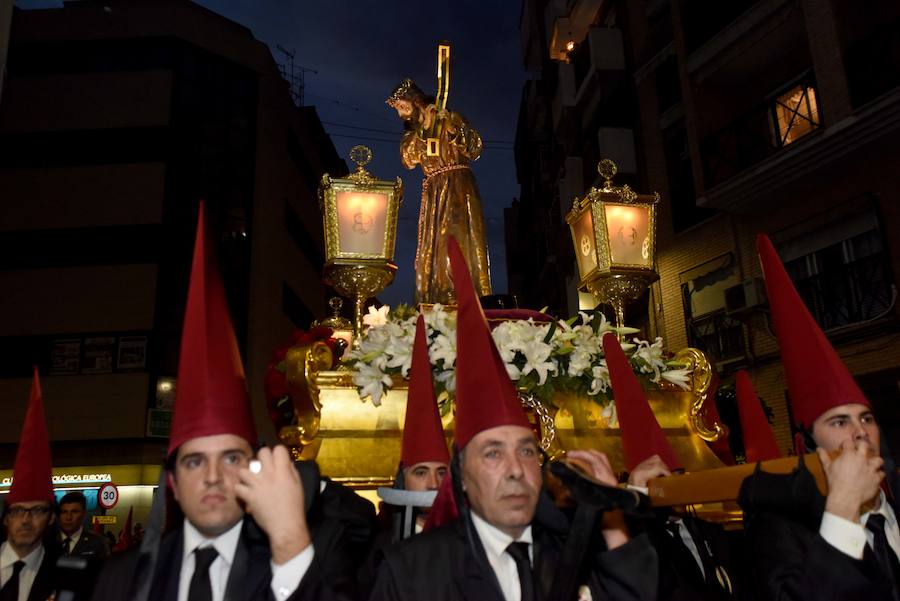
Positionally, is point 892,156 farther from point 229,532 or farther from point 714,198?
point 229,532

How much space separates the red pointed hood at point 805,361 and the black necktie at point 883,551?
369 mm

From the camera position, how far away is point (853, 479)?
2.02 m

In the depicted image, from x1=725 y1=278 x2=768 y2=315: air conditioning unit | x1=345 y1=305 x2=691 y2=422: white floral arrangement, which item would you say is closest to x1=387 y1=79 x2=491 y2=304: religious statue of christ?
x1=345 y1=305 x2=691 y2=422: white floral arrangement

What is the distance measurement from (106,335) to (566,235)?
13.0 meters

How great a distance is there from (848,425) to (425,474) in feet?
5.11

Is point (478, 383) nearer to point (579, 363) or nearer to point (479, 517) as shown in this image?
point (479, 517)

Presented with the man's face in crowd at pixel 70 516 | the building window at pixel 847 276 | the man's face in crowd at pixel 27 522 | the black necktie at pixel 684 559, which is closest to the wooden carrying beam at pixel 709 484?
the black necktie at pixel 684 559

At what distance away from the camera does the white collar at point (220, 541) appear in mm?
2105

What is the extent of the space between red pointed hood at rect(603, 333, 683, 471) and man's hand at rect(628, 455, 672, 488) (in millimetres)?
112

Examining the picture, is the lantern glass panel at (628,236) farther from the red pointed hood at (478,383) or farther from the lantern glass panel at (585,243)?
the red pointed hood at (478,383)

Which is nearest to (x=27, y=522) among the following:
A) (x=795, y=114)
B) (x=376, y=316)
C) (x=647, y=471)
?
(x=376, y=316)

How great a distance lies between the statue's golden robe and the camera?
5422 mm

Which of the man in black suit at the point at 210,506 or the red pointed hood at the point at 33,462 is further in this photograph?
the red pointed hood at the point at 33,462

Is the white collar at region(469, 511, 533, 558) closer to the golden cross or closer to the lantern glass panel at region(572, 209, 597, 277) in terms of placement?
the lantern glass panel at region(572, 209, 597, 277)
